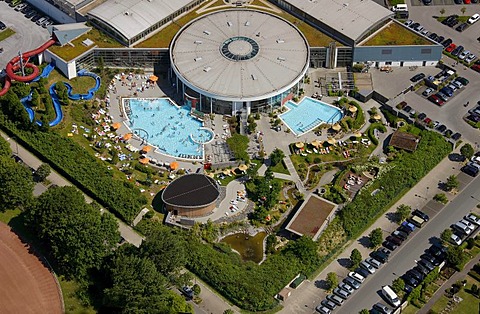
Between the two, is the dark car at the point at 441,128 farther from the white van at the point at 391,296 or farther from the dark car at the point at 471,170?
the white van at the point at 391,296

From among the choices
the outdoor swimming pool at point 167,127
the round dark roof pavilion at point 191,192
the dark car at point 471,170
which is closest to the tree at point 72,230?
the round dark roof pavilion at point 191,192

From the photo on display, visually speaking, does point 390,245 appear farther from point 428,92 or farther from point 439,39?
point 439,39

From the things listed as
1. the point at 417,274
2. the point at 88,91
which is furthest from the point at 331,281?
the point at 88,91

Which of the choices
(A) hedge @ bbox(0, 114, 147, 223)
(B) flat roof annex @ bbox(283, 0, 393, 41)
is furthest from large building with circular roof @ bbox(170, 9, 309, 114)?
(A) hedge @ bbox(0, 114, 147, 223)

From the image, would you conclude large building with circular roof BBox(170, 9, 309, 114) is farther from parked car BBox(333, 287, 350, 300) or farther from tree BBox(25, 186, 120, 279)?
parked car BBox(333, 287, 350, 300)

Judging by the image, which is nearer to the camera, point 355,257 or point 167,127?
point 355,257

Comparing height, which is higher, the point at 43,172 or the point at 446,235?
the point at 446,235

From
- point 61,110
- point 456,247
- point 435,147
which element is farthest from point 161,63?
point 456,247
